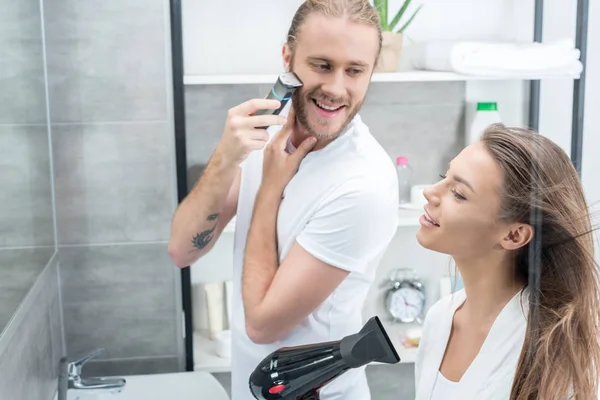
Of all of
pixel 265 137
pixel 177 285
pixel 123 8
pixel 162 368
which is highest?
pixel 123 8

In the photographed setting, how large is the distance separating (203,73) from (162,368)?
0.50 metres

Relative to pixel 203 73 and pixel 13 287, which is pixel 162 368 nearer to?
pixel 13 287

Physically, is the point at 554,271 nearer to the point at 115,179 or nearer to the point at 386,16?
the point at 386,16

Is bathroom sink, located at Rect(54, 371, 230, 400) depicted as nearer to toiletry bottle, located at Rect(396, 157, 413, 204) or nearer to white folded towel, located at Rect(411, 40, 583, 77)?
toiletry bottle, located at Rect(396, 157, 413, 204)

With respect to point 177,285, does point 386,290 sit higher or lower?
higher

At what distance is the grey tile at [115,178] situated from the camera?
1.20 meters

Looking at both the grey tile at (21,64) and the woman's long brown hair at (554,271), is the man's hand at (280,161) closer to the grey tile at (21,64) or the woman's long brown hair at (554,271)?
A: the woman's long brown hair at (554,271)

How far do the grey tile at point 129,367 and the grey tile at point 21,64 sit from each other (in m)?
0.42

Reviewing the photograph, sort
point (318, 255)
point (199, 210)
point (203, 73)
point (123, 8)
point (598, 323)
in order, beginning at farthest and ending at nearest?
1. point (123, 8)
2. point (203, 73)
3. point (199, 210)
4. point (318, 255)
5. point (598, 323)

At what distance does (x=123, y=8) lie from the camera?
1158 mm

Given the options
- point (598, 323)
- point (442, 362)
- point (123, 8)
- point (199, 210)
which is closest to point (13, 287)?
point (199, 210)

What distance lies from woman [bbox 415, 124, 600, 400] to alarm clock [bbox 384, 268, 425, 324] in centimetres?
18

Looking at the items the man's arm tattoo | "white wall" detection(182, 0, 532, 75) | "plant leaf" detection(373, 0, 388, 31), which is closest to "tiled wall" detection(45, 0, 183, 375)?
"white wall" detection(182, 0, 532, 75)

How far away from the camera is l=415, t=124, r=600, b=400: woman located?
1.74 feet
